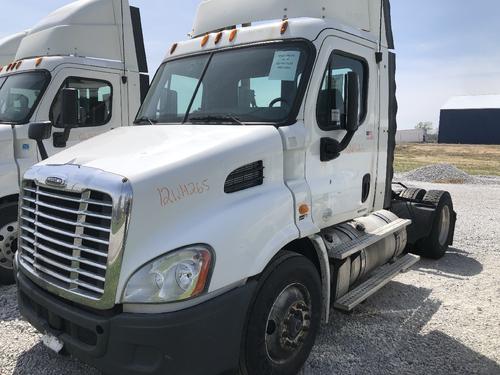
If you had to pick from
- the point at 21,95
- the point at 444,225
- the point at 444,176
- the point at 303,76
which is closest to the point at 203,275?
the point at 303,76

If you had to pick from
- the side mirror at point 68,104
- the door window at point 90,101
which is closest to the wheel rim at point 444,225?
the door window at point 90,101

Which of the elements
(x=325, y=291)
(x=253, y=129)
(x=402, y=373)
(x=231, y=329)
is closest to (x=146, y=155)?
(x=253, y=129)

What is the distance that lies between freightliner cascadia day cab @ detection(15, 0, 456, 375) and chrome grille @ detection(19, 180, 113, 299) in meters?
0.01

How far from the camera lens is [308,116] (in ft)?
12.2

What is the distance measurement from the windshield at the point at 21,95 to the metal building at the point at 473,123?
68932 millimetres

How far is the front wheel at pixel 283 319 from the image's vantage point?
123 inches

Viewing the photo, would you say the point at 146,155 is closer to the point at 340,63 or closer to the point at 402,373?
the point at 340,63

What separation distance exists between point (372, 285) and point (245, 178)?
216 cm

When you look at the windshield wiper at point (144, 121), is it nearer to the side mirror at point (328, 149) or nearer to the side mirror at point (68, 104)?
the side mirror at point (68, 104)

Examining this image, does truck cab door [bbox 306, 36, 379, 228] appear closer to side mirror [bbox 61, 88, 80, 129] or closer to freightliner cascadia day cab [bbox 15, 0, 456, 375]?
freightliner cascadia day cab [bbox 15, 0, 456, 375]

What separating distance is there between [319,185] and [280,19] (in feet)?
5.56

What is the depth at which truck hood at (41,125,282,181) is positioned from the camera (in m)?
2.95

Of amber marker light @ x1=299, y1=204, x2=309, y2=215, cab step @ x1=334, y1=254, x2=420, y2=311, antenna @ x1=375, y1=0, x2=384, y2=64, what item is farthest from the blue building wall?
amber marker light @ x1=299, y1=204, x2=309, y2=215

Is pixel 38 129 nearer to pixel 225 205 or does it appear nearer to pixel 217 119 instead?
pixel 217 119
